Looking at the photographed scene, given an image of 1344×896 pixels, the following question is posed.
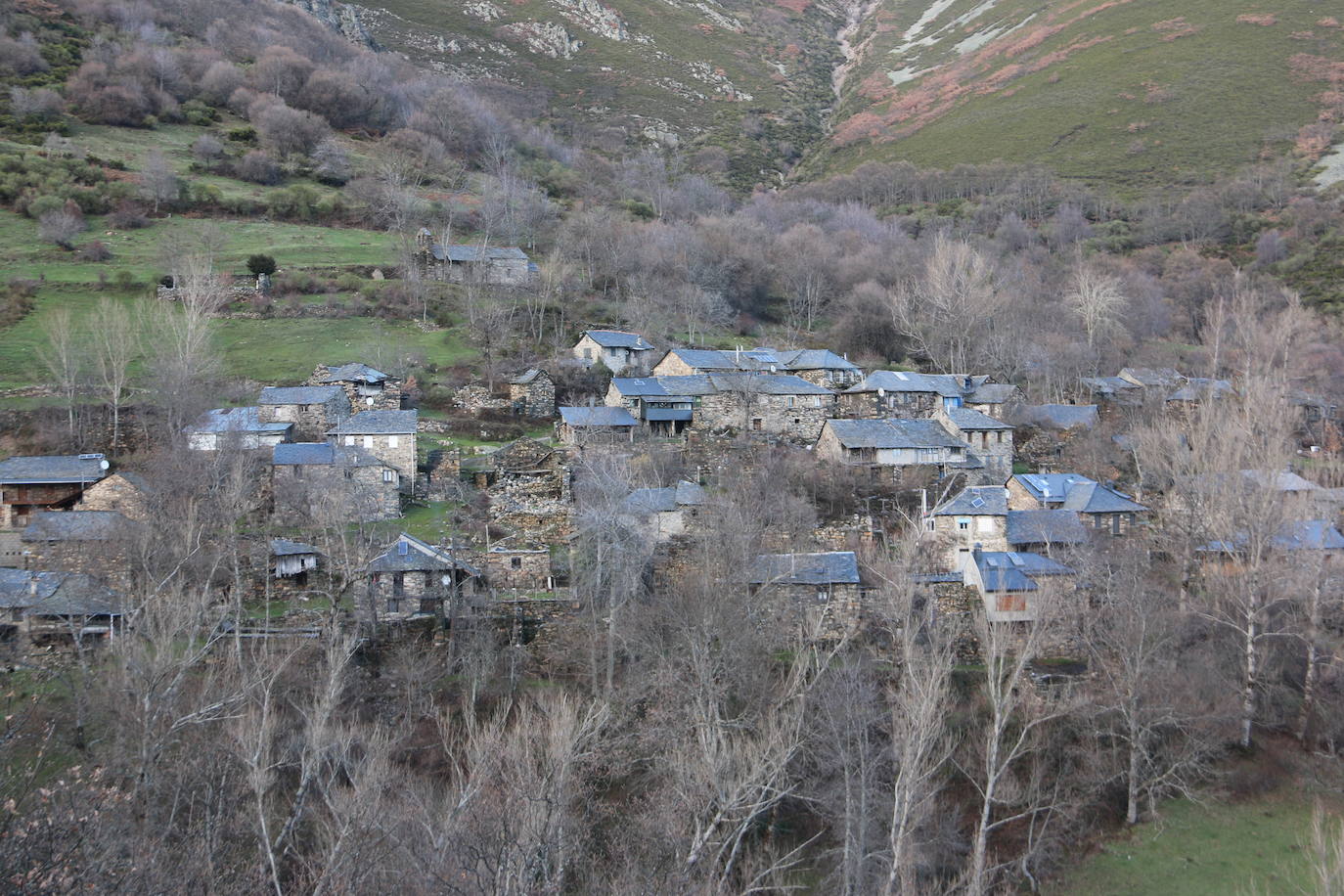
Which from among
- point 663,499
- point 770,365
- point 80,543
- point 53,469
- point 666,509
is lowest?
point 80,543

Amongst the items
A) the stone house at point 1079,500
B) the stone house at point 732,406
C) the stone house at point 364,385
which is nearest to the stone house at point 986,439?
the stone house at point 1079,500

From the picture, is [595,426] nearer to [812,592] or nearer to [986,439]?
[812,592]

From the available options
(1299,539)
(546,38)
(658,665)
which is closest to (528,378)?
(658,665)

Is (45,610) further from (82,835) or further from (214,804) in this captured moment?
(82,835)

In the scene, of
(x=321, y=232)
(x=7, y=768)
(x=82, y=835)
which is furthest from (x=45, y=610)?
(x=321, y=232)

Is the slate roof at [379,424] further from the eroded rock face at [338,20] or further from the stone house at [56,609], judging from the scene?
the eroded rock face at [338,20]

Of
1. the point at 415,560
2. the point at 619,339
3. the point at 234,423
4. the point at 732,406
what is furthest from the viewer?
the point at 619,339

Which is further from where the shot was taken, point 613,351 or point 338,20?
point 338,20
